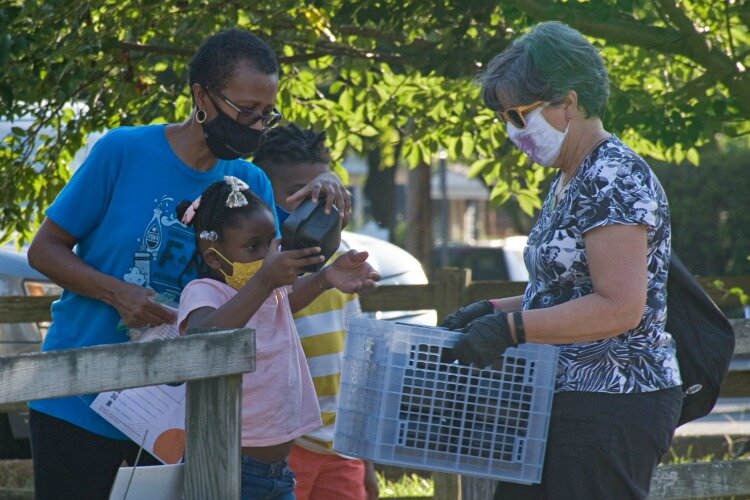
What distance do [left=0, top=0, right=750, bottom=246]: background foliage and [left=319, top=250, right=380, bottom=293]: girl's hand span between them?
197 centimetres

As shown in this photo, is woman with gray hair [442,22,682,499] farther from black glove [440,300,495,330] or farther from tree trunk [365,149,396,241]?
tree trunk [365,149,396,241]

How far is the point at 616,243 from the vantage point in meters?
2.69

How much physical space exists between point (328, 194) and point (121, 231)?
0.57 meters

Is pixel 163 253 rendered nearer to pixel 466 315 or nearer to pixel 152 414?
pixel 152 414

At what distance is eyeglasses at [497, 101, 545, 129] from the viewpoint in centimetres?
288

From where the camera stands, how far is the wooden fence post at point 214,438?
9.30 feet

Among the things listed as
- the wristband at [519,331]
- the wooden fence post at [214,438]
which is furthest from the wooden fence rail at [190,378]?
the wristband at [519,331]

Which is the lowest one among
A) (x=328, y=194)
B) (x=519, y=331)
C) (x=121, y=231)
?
(x=519, y=331)

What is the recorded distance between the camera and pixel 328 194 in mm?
3211

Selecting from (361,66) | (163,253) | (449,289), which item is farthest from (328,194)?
(361,66)

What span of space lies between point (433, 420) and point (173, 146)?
1.10 meters

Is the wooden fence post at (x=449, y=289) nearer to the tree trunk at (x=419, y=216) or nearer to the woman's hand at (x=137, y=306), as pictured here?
the woman's hand at (x=137, y=306)

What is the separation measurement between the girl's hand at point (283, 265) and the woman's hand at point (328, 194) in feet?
0.73

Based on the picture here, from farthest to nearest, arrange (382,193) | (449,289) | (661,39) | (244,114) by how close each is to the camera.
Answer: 1. (382,193)
2. (449,289)
3. (661,39)
4. (244,114)
